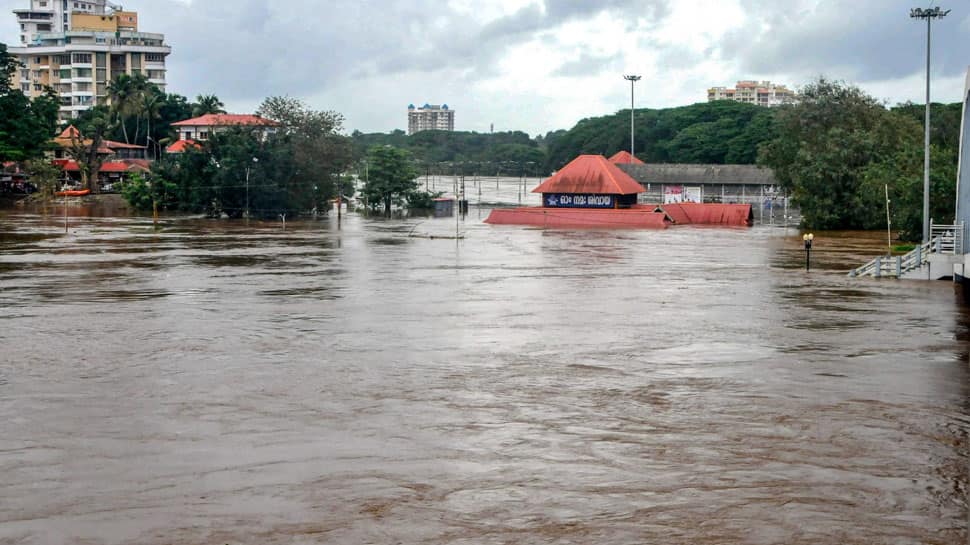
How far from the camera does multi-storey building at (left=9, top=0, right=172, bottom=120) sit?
14338 centimetres

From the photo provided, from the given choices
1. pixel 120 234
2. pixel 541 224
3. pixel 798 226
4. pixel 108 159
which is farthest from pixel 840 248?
pixel 108 159

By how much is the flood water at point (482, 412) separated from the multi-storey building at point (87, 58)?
382ft

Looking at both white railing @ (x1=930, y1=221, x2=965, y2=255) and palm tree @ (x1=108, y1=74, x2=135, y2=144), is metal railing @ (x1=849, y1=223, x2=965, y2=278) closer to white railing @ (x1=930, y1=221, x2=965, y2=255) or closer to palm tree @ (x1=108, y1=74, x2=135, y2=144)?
white railing @ (x1=930, y1=221, x2=965, y2=255)

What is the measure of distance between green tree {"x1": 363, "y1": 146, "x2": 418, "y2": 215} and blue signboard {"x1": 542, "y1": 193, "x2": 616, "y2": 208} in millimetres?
16958

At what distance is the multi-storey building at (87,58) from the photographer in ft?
470

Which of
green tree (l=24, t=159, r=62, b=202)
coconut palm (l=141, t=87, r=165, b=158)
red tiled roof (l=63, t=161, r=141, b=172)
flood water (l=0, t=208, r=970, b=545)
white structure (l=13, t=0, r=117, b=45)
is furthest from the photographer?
white structure (l=13, t=0, r=117, b=45)

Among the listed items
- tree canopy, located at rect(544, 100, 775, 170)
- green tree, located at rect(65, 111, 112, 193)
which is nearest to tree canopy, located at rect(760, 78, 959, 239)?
tree canopy, located at rect(544, 100, 775, 170)

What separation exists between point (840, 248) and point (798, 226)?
71.3 feet

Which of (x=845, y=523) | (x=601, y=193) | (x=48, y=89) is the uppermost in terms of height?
(x=48, y=89)

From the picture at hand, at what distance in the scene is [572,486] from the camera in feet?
42.8

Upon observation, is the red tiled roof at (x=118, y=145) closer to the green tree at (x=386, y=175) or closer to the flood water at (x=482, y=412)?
the green tree at (x=386, y=175)

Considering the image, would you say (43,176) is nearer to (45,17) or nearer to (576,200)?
(576,200)

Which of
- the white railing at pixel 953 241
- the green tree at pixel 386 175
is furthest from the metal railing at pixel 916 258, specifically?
the green tree at pixel 386 175

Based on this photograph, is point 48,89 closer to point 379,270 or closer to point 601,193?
point 601,193
